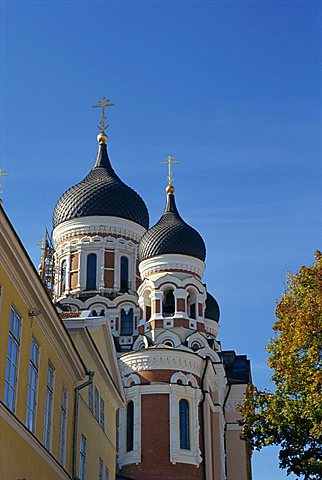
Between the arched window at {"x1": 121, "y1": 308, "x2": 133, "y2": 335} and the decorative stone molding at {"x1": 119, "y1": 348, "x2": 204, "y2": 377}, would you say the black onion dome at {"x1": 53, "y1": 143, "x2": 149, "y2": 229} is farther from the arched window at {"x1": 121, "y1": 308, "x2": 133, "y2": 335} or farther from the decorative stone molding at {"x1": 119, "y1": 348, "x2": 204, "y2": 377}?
the decorative stone molding at {"x1": 119, "y1": 348, "x2": 204, "y2": 377}

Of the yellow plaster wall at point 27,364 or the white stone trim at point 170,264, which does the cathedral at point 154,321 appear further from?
the yellow plaster wall at point 27,364

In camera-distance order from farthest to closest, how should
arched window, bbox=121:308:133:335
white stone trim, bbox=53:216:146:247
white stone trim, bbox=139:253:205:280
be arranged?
white stone trim, bbox=53:216:146:247, arched window, bbox=121:308:133:335, white stone trim, bbox=139:253:205:280

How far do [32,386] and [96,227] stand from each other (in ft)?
104

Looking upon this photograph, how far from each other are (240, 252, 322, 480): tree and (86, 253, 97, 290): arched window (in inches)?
972

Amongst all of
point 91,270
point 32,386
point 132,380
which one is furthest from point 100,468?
point 91,270

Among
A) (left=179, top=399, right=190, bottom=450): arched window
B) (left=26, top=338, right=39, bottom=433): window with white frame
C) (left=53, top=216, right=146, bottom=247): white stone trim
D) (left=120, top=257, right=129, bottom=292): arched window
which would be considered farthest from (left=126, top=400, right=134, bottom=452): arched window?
(left=26, top=338, right=39, bottom=433): window with white frame

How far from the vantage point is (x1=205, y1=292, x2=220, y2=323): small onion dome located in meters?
50.7

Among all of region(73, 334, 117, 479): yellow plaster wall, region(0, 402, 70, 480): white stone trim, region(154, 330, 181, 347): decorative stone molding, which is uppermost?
region(154, 330, 181, 347): decorative stone molding

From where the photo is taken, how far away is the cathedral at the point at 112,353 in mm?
15219

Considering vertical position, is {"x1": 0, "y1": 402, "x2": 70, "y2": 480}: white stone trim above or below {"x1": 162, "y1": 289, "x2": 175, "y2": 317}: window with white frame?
below

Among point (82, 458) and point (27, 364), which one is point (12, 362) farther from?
point (82, 458)

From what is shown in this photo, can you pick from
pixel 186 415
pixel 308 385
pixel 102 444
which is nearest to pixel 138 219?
pixel 186 415

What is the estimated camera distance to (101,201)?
158ft

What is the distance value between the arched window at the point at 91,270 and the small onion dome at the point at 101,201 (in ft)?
8.34
